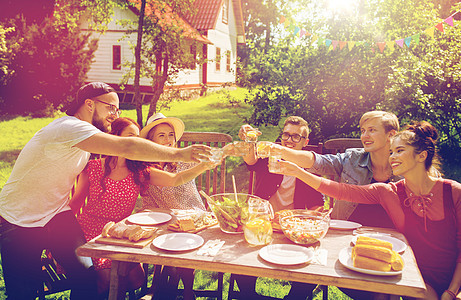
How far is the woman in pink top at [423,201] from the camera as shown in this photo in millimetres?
2717

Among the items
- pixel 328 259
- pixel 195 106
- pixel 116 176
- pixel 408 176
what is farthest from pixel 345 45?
pixel 195 106

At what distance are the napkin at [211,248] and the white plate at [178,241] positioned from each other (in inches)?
1.5

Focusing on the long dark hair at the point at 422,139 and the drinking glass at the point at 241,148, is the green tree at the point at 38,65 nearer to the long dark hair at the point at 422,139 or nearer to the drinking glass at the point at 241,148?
Result: the drinking glass at the point at 241,148

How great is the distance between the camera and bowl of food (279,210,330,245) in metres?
2.40

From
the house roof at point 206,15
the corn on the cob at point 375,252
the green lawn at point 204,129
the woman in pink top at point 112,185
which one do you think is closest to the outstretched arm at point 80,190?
the woman in pink top at point 112,185

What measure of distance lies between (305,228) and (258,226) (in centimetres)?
30

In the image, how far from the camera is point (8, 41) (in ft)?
45.0

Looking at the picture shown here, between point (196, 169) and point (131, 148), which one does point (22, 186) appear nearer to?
point (131, 148)

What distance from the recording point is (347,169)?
3.64 metres

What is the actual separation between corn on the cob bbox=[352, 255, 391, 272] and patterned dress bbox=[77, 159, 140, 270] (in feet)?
6.77

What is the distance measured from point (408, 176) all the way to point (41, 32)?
15.0 meters

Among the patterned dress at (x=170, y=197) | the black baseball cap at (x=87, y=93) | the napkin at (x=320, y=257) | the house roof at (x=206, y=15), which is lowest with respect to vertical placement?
the patterned dress at (x=170, y=197)

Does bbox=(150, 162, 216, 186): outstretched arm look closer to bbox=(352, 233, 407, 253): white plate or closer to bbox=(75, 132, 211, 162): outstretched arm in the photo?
bbox=(75, 132, 211, 162): outstretched arm

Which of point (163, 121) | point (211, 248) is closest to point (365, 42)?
point (163, 121)
